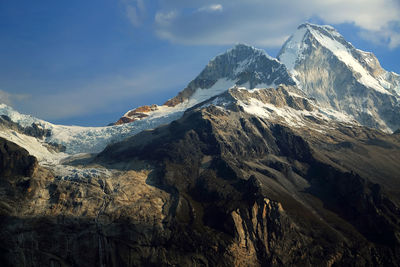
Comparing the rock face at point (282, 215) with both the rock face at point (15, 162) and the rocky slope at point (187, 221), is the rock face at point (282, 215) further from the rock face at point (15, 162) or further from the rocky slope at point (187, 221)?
the rock face at point (15, 162)

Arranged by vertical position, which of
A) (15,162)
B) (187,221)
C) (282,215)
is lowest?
(282,215)

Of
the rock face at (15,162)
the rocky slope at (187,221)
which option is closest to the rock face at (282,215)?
the rocky slope at (187,221)

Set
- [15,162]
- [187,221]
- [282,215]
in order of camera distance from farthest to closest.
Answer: [15,162]
[282,215]
[187,221]

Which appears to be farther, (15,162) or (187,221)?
(15,162)

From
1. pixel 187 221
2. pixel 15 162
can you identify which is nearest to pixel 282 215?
pixel 187 221

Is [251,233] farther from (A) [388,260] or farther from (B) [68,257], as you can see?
(B) [68,257]

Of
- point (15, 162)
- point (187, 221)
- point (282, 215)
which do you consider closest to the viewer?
point (187, 221)

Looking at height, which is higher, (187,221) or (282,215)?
(187,221)

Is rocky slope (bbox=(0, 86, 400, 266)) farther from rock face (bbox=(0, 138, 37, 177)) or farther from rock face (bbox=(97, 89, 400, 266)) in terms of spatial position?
rock face (bbox=(0, 138, 37, 177))

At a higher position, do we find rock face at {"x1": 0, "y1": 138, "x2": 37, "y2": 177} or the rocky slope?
rock face at {"x1": 0, "y1": 138, "x2": 37, "y2": 177}

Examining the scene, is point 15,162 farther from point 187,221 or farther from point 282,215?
point 282,215

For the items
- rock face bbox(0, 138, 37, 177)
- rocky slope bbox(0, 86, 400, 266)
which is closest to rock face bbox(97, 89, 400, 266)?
rocky slope bbox(0, 86, 400, 266)

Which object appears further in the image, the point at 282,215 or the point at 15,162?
the point at 15,162
